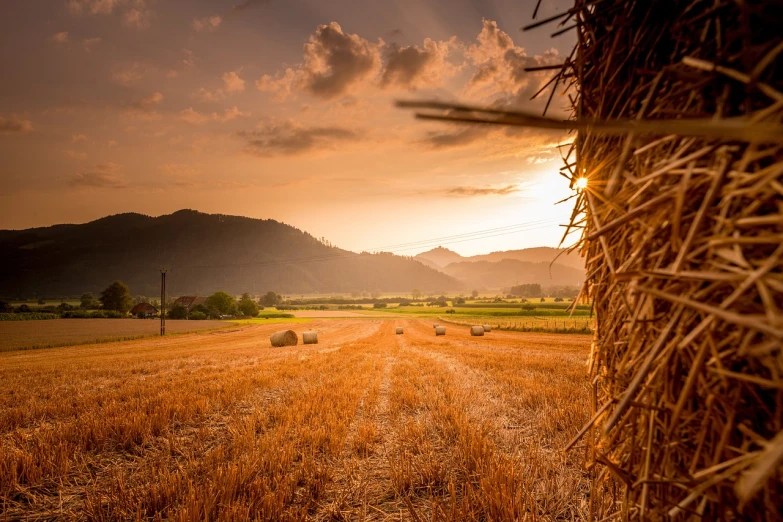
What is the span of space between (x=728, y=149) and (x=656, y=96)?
614 millimetres

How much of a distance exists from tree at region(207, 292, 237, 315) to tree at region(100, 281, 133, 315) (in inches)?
924

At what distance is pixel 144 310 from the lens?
93562 mm

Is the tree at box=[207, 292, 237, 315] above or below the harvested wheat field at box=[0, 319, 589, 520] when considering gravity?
below

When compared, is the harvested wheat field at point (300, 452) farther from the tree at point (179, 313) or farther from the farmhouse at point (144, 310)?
the farmhouse at point (144, 310)

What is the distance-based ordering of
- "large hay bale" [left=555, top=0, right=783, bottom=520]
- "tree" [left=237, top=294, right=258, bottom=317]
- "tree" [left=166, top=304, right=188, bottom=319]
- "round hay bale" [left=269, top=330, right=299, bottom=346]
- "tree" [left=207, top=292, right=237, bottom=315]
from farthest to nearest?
"tree" [left=237, top=294, right=258, bottom=317] → "tree" [left=207, top=292, right=237, bottom=315] → "tree" [left=166, top=304, right=188, bottom=319] → "round hay bale" [left=269, top=330, right=299, bottom=346] → "large hay bale" [left=555, top=0, right=783, bottom=520]

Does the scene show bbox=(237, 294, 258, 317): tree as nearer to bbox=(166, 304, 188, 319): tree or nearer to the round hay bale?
bbox=(166, 304, 188, 319): tree

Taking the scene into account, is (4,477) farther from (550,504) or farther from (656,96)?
(656,96)

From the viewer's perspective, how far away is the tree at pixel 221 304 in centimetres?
8425

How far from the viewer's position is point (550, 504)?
3334 millimetres

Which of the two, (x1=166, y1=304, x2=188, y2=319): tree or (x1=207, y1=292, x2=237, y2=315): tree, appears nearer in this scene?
(x1=166, y1=304, x2=188, y2=319): tree

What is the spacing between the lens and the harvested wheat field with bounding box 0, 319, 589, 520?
3387mm

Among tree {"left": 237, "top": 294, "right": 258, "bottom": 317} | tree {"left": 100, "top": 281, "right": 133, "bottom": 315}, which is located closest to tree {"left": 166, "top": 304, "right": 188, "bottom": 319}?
tree {"left": 237, "top": 294, "right": 258, "bottom": 317}

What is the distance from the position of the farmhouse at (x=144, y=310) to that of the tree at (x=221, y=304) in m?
22.2

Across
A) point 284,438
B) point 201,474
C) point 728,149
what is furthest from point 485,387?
point 728,149
